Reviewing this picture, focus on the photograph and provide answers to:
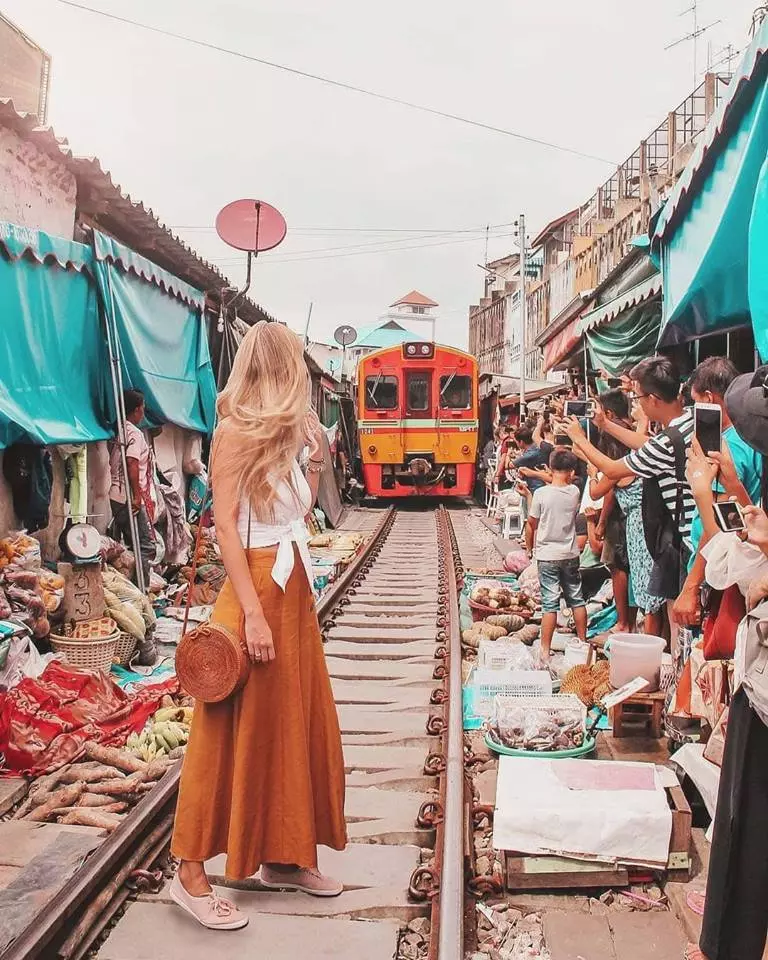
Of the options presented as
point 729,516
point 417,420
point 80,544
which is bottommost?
point 80,544

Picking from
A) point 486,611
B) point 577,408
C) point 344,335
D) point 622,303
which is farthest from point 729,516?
point 344,335

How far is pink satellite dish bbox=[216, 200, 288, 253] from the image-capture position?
9.15m

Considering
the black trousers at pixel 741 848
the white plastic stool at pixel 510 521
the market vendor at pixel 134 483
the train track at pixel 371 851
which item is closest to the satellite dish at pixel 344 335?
the white plastic stool at pixel 510 521

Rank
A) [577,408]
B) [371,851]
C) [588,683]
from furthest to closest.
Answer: [577,408], [588,683], [371,851]

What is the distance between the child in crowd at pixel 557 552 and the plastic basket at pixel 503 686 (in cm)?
92

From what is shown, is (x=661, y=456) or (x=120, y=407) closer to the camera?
(x=661, y=456)

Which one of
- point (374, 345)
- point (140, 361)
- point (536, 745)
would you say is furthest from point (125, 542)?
point (374, 345)

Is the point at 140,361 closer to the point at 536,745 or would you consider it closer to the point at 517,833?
the point at 536,745

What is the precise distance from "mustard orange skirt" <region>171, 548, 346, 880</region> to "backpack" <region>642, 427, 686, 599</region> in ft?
8.70

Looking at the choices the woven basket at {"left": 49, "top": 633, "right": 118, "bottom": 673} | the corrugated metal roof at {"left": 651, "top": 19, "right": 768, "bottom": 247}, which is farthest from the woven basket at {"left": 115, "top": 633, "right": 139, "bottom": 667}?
the corrugated metal roof at {"left": 651, "top": 19, "right": 768, "bottom": 247}

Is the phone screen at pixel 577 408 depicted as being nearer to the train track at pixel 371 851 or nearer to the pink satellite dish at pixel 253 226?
the train track at pixel 371 851

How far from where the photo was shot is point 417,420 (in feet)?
61.9

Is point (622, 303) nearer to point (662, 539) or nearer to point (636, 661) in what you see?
point (662, 539)

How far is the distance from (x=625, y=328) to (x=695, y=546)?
4.65 m
